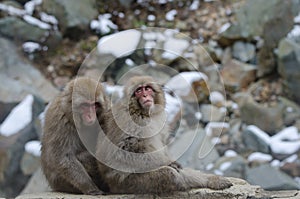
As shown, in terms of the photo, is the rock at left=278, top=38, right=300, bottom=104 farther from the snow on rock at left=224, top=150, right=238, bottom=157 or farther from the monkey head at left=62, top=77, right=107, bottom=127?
the monkey head at left=62, top=77, right=107, bottom=127

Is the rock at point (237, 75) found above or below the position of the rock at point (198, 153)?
above

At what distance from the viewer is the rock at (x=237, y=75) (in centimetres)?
958

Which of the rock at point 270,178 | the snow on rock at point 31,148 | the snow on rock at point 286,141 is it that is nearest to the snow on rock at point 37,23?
the snow on rock at point 31,148

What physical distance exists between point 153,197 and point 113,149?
1.38ft

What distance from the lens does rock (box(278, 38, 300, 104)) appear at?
29.2 ft

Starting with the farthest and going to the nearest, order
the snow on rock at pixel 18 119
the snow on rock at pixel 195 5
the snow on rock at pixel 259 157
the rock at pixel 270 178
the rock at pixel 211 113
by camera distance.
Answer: the snow on rock at pixel 195 5 < the rock at pixel 211 113 < the snow on rock at pixel 18 119 < the snow on rock at pixel 259 157 < the rock at pixel 270 178

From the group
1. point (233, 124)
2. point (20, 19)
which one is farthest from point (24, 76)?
point (233, 124)

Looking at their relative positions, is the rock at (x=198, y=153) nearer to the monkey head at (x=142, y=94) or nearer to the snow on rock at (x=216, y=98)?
the snow on rock at (x=216, y=98)

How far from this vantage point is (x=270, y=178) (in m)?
7.23

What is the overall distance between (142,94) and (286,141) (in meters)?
4.86

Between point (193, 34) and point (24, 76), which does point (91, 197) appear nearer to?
point (24, 76)

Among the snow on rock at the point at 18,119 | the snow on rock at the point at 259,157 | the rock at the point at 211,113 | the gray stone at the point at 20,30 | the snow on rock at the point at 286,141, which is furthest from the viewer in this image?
the gray stone at the point at 20,30

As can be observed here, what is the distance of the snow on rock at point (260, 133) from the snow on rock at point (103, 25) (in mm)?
3333

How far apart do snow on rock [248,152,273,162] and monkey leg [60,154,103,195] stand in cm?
436
